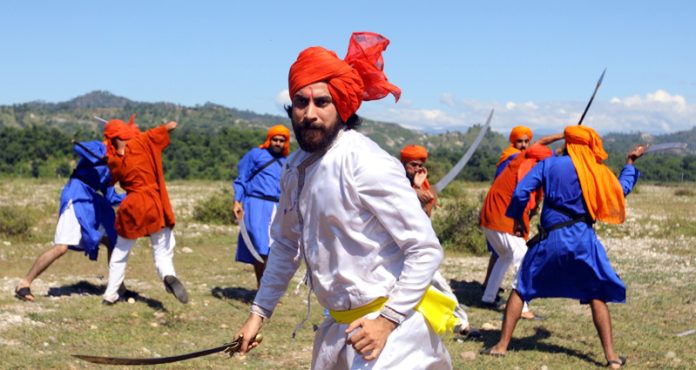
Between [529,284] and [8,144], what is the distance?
155 feet

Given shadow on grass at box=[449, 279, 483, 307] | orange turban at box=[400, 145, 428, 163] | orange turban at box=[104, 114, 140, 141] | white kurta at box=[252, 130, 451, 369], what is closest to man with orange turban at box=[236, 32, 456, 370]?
white kurta at box=[252, 130, 451, 369]

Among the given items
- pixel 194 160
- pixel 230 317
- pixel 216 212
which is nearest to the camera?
pixel 230 317

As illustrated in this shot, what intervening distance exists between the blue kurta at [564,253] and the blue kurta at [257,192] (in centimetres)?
293

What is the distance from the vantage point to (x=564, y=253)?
622cm

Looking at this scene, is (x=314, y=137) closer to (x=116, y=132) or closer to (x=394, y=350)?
(x=394, y=350)

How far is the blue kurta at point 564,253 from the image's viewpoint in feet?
20.3

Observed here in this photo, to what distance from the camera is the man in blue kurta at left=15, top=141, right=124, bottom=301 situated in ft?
26.8

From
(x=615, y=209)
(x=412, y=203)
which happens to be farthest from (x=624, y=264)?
(x=412, y=203)

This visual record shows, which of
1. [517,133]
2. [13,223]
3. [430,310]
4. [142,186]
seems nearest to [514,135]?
[517,133]

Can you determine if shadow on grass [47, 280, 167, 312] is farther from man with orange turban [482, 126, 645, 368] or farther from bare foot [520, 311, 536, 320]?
man with orange turban [482, 126, 645, 368]

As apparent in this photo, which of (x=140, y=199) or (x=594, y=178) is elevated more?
(x=594, y=178)

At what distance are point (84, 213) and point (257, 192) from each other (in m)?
1.65

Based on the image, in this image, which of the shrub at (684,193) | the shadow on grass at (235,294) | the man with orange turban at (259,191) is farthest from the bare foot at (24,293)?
the shrub at (684,193)

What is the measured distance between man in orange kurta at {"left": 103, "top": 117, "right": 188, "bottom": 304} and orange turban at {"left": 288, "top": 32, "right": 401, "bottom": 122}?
489 centimetres
